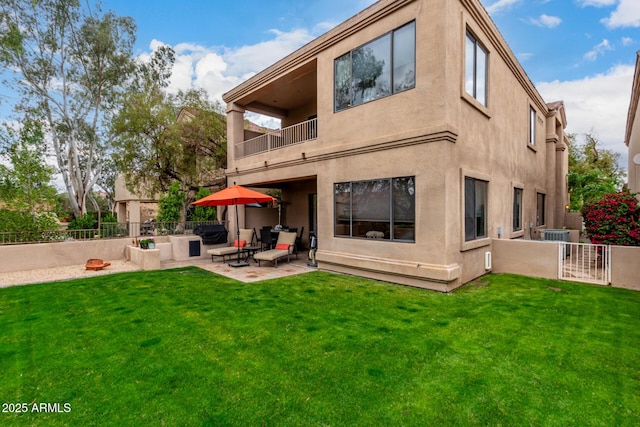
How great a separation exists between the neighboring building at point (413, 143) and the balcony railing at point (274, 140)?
45 cm

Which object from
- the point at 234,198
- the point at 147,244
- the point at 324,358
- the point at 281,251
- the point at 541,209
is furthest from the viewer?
the point at 541,209

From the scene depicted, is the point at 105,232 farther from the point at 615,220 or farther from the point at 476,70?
the point at 615,220

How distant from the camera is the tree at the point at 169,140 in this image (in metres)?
16.3

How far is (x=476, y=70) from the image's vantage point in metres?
8.55

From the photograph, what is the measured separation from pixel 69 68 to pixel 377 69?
20126 millimetres

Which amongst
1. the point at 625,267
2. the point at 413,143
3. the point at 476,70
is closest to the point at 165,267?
the point at 413,143

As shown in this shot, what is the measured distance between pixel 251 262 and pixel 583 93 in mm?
46760

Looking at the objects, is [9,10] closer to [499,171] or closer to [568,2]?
[499,171]

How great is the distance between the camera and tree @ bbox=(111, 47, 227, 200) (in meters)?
16.3

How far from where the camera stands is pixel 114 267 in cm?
1019

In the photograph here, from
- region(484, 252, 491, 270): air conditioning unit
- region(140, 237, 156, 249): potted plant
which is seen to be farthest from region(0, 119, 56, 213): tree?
region(484, 252, 491, 270): air conditioning unit

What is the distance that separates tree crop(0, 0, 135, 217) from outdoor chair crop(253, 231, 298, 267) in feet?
50.3

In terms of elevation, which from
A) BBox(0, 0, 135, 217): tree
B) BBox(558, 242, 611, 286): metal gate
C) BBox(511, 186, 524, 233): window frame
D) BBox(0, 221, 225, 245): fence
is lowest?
BBox(558, 242, 611, 286): metal gate

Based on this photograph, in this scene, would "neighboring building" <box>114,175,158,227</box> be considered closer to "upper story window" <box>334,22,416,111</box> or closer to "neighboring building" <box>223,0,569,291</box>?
"neighboring building" <box>223,0,569,291</box>
